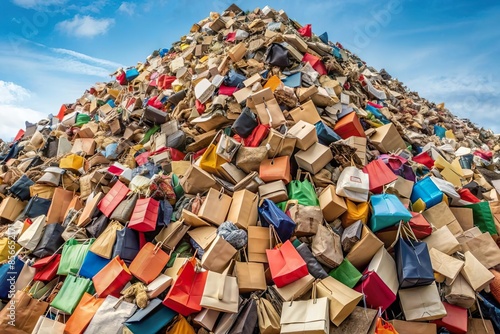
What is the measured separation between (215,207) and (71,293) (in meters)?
1.85

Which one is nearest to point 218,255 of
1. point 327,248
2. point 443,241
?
point 327,248

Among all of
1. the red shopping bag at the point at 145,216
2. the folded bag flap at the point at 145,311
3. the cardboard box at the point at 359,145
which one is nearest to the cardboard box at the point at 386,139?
the cardboard box at the point at 359,145

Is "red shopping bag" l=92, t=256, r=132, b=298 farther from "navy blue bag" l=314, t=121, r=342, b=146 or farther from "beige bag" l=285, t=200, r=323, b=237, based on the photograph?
Answer: "navy blue bag" l=314, t=121, r=342, b=146

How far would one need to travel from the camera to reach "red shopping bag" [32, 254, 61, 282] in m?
4.34

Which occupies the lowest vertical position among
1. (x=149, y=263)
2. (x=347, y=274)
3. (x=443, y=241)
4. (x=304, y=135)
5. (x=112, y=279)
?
(x=112, y=279)

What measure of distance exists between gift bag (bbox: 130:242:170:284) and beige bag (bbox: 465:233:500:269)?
3661 millimetres

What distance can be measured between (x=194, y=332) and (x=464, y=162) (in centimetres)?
627

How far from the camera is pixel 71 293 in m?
3.83

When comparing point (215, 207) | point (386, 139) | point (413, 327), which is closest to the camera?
point (413, 327)

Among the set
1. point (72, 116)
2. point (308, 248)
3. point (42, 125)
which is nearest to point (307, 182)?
point (308, 248)

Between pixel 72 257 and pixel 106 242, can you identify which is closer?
pixel 106 242

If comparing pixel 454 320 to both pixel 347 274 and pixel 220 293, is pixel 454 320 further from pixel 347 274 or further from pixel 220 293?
pixel 220 293

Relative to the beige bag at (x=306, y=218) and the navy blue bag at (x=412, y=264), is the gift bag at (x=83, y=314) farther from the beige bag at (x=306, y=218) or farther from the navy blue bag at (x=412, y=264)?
the navy blue bag at (x=412, y=264)

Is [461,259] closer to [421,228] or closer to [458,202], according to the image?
[421,228]
